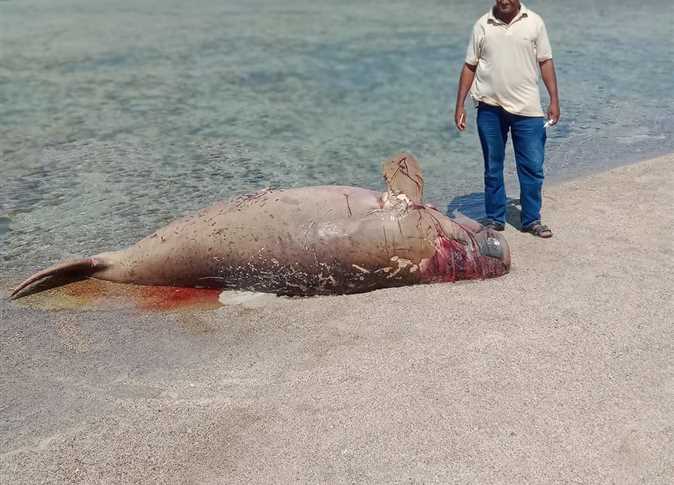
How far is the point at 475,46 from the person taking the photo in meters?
5.43

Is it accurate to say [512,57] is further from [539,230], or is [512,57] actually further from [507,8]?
[539,230]

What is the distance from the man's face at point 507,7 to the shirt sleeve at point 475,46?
0.20 meters

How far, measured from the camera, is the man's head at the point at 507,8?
5168mm

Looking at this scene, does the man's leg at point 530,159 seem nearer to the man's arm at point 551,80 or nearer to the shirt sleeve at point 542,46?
the man's arm at point 551,80

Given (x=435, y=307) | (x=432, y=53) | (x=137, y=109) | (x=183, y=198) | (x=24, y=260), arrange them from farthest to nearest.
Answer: (x=432, y=53), (x=137, y=109), (x=183, y=198), (x=24, y=260), (x=435, y=307)

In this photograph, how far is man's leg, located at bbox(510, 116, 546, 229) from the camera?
215 inches

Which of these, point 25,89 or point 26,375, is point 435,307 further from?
point 25,89

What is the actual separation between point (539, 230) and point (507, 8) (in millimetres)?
1588

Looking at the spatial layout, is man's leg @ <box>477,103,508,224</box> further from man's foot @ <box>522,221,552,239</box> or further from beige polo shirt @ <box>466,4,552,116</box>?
man's foot @ <box>522,221,552,239</box>

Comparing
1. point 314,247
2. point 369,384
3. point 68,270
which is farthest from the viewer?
point 68,270

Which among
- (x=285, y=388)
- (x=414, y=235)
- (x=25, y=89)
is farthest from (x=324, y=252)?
(x=25, y=89)

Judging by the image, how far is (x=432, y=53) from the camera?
12516 millimetres

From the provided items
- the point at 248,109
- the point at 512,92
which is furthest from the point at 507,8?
the point at 248,109

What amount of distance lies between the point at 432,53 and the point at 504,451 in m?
10.2
